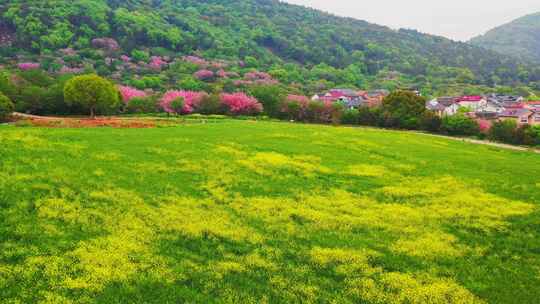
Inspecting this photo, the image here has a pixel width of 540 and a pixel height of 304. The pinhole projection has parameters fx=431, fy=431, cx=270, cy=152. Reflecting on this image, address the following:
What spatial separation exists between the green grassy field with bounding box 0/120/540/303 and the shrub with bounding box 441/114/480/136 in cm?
5443

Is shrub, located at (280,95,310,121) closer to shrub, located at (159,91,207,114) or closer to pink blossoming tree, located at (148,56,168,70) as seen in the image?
shrub, located at (159,91,207,114)

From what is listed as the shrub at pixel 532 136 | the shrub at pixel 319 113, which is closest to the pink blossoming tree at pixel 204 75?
the shrub at pixel 319 113

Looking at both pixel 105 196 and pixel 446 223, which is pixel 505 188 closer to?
pixel 446 223

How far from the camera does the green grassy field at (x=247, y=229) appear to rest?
1358cm

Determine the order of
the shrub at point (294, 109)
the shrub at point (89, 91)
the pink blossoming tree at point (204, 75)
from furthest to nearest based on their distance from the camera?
the pink blossoming tree at point (204, 75) < the shrub at point (294, 109) < the shrub at point (89, 91)

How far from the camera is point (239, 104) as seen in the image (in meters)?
90.9

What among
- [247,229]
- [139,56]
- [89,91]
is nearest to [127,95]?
[89,91]

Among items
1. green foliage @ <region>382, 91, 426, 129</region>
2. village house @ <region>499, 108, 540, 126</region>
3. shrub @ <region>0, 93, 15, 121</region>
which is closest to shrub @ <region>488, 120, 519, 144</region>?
green foliage @ <region>382, 91, 426, 129</region>

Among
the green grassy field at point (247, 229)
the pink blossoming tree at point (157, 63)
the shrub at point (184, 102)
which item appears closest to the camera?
the green grassy field at point (247, 229)

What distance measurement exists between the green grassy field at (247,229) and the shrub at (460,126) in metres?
54.4

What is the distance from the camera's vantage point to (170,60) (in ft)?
553

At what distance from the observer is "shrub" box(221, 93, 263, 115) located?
90875mm

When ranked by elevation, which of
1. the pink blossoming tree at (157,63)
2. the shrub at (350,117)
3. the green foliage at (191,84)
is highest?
the pink blossoming tree at (157,63)

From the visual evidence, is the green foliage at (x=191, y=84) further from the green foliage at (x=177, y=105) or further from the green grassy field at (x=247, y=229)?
the green grassy field at (x=247, y=229)
